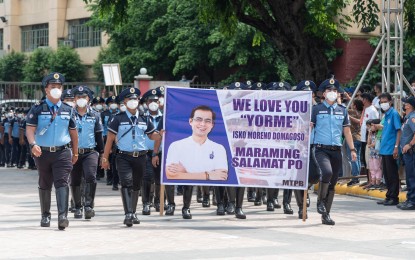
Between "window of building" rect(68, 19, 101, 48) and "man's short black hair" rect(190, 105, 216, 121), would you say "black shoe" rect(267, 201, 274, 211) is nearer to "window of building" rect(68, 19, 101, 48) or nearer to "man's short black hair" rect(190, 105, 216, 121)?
"man's short black hair" rect(190, 105, 216, 121)

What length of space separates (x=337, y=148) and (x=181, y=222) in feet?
8.16

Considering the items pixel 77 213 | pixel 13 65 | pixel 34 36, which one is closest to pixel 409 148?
pixel 77 213

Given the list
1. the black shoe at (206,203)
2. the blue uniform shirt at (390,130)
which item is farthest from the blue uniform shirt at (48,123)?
the blue uniform shirt at (390,130)

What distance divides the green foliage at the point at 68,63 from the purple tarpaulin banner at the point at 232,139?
41.7m

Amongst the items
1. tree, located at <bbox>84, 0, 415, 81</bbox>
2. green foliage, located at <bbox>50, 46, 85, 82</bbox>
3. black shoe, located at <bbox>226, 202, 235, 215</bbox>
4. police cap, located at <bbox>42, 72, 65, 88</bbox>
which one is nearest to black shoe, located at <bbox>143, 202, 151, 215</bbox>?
black shoe, located at <bbox>226, 202, 235, 215</bbox>

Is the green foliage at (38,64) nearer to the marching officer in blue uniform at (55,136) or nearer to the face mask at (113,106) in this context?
the face mask at (113,106)

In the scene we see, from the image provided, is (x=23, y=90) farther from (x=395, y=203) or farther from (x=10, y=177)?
(x=395, y=203)

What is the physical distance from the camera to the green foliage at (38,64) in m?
58.4

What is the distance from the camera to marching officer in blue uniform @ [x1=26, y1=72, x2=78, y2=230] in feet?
46.6

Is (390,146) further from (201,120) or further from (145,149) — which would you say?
(145,149)

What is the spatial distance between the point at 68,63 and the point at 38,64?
2.04 meters

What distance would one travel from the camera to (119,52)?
47.7m

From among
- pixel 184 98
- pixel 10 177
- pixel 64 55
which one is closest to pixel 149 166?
pixel 184 98

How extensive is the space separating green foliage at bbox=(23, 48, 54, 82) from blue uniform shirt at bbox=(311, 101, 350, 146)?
143 ft
